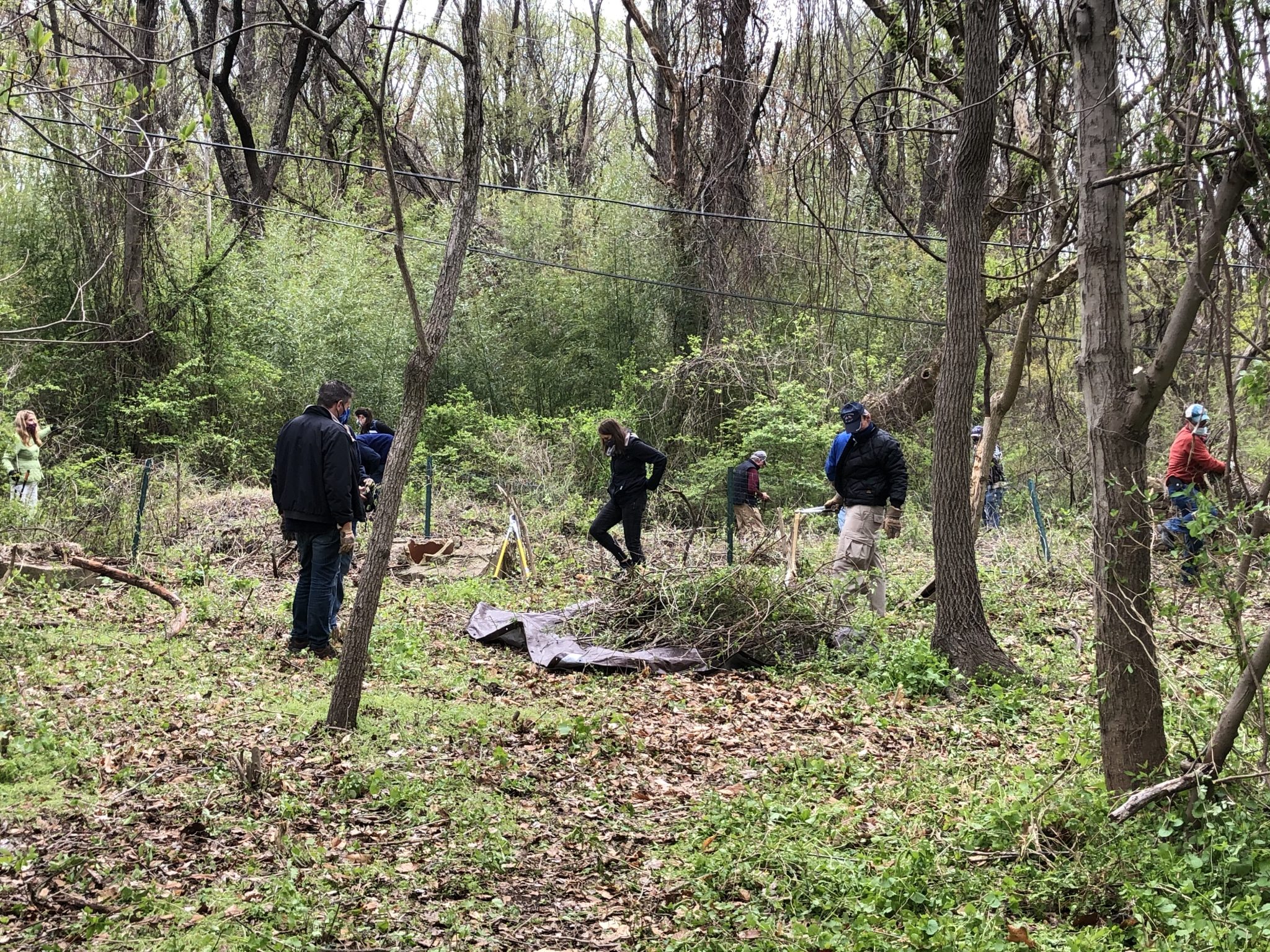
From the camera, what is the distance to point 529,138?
2750 centimetres

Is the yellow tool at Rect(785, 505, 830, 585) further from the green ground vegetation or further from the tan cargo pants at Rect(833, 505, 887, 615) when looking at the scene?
the green ground vegetation

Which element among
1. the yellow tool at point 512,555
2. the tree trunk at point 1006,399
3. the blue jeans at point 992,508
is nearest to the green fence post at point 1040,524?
the tree trunk at point 1006,399

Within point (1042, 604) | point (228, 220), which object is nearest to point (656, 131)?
point (228, 220)

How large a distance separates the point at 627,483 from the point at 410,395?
4912 millimetres

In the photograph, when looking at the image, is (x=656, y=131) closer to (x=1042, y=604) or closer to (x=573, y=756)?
(x=1042, y=604)

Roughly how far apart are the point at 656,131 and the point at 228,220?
28.5 ft

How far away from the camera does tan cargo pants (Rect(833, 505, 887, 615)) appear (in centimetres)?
888

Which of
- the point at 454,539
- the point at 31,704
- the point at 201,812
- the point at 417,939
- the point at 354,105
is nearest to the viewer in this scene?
the point at 417,939

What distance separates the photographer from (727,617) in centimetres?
821

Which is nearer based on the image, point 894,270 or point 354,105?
point 894,270

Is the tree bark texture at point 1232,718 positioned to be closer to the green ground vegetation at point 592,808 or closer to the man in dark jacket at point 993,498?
the green ground vegetation at point 592,808

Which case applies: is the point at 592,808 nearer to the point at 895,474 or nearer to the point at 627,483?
the point at 895,474

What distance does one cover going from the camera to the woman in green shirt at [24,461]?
444 inches

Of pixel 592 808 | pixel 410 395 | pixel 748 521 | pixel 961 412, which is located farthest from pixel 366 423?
pixel 592 808
